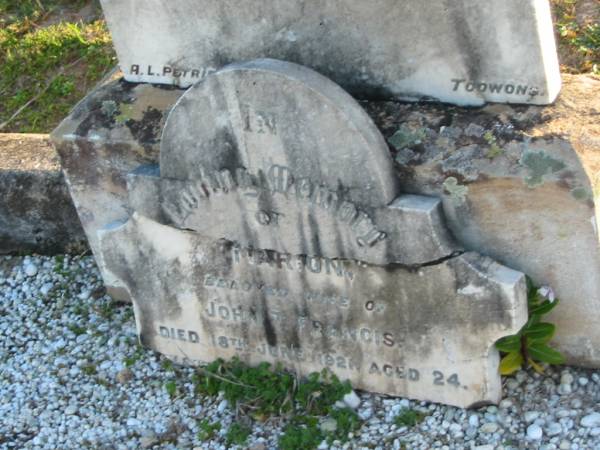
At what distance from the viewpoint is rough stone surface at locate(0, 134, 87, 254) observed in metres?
5.09

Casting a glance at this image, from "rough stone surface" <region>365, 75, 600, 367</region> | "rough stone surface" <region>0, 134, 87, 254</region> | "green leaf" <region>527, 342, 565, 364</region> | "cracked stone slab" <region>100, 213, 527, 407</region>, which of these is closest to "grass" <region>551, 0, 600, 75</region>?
"rough stone surface" <region>365, 75, 600, 367</region>

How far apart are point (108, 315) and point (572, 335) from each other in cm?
191

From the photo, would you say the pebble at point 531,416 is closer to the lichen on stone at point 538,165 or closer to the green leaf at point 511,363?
the green leaf at point 511,363

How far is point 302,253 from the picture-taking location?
396cm

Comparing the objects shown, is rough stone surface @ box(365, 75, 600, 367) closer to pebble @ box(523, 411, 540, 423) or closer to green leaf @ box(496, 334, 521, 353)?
green leaf @ box(496, 334, 521, 353)

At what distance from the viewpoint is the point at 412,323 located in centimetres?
392

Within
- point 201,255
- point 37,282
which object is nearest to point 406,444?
point 201,255

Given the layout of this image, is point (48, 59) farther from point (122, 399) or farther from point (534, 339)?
point (534, 339)

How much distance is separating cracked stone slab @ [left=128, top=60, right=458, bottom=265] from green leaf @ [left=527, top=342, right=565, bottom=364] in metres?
0.48

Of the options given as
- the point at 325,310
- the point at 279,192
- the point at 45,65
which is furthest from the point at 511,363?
the point at 45,65

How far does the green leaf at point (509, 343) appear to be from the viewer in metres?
3.90

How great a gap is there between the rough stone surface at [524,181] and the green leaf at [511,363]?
0.55 ft

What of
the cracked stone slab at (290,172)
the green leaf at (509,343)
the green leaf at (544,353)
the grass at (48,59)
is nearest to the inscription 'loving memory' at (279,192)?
the cracked stone slab at (290,172)

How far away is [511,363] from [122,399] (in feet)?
4.74
